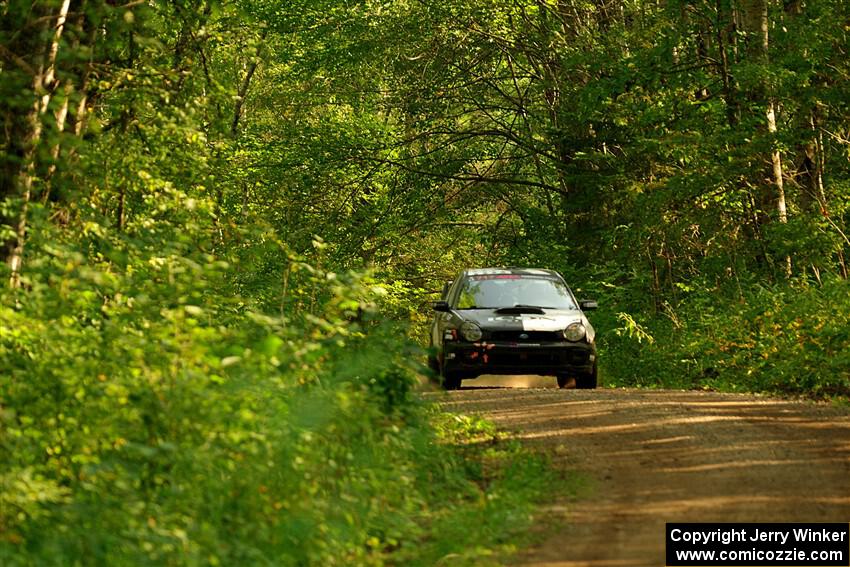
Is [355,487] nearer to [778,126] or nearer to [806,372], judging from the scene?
[806,372]

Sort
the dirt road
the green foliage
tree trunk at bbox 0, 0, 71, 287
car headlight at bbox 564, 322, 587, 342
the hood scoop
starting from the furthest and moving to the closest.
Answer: the hood scoop, car headlight at bbox 564, 322, 587, 342, the green foliage, tree trunk at bbox 0, 0, 71, 287, the dirt road

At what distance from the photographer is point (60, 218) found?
43.2ft

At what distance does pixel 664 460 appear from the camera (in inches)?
440

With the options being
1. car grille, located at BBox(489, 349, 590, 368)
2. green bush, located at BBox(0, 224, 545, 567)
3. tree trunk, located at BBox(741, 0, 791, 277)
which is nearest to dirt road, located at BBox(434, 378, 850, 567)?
green bush, located at BBox(0, 224, 545, 567)

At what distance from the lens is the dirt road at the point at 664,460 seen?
8.70 metres

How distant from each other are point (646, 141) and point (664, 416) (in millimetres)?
9824

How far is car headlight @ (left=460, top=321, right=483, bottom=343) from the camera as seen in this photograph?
17.5m

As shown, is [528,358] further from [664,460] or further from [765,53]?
[765,53]

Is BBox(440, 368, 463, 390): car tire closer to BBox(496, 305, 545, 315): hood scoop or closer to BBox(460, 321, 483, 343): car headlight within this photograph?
BBox(460, 321, 483, 343): car headlight

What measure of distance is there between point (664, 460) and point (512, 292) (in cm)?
755

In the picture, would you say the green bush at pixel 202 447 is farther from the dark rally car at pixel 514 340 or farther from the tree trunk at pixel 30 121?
the dark rally car at pixel 514 340

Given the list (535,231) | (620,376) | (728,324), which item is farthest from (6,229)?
(535,231)

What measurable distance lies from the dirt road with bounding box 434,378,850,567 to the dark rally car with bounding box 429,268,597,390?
2.64 feet

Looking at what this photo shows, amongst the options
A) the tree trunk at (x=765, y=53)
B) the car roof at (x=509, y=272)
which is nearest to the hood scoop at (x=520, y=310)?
the car roof at (x=509, y=272)
